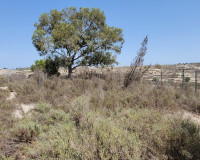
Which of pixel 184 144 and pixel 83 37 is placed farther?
pixel 83 37

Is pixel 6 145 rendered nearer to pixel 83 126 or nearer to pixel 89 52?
pixel 83 126

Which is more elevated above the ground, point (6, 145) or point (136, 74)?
point (136, 74)

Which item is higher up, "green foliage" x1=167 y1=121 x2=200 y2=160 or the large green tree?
the large green tree

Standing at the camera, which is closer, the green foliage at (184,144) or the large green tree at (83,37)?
the green foliage at (184,144)

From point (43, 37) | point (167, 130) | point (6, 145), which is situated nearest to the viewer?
point (167, 130)

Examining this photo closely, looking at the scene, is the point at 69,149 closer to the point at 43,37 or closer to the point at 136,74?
the point at 136,74

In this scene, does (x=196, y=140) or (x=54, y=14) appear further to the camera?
(x=54, y=14)

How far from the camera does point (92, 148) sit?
2.36 metres

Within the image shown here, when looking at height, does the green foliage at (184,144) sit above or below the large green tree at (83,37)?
below

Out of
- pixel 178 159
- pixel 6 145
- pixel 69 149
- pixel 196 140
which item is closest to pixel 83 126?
pixel 69 149

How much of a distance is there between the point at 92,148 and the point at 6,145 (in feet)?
7.63

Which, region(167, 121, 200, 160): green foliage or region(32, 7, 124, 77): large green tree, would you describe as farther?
region(32, 7, 124, 77): large green tree

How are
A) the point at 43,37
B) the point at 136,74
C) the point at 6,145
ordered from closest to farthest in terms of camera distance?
the point at 6,145, the point at 136,74, the point at 43,37

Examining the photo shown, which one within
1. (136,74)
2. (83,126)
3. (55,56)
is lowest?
(83,126)
